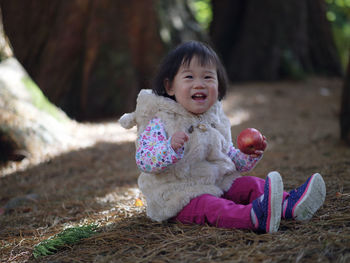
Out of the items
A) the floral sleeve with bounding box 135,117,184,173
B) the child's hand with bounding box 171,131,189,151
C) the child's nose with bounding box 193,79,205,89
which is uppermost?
the child's nose with bounding box 193,79,205,89

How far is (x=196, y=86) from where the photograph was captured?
2211mm

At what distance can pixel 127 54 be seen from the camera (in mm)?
6578

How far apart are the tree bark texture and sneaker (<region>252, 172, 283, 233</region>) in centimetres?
485

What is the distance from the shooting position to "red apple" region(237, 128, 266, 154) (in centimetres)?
215

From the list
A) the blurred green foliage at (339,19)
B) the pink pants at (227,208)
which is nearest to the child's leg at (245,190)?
the pink pants at (227,208)

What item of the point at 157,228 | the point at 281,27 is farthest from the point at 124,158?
the point at 281,27

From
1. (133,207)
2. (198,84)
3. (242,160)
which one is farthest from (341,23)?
(133,207)

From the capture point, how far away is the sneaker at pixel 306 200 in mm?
1975

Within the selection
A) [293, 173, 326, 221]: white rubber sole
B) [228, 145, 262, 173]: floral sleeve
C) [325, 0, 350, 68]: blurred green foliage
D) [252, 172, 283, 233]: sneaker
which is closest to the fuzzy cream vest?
[228, 145, 262, 173]: floral sleeve

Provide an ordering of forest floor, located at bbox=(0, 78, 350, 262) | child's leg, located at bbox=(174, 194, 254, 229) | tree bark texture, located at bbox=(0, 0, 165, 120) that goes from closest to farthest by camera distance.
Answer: forest floor, located at bbox=(0, 78, 350, 262) → child's leg, located at bbox=(174, 194, 254, 229) → tree bark texture, located at bbox=(0, 0, 165, 120)

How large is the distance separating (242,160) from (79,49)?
4728 mm

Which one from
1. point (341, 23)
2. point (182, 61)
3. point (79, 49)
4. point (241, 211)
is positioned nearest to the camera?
point (241, 211)

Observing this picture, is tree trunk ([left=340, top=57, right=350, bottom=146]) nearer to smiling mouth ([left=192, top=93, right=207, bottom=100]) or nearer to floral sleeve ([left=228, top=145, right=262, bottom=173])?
floral sleeve ([left=228, top=145, right=262, bottom=173])

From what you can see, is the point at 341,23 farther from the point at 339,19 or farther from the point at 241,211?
the point at 241,211
